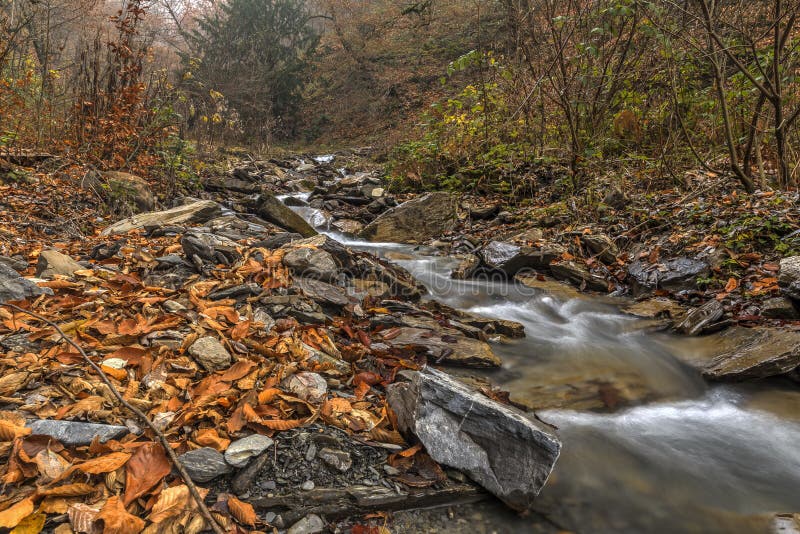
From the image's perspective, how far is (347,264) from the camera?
4012 mm

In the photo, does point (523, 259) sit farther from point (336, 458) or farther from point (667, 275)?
point (336, 458)

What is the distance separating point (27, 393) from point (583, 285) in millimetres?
4696

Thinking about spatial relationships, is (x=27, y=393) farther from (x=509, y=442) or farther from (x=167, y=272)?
(x=509, y=442)

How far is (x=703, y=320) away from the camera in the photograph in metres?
3.48

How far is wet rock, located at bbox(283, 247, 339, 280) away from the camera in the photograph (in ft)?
11.4

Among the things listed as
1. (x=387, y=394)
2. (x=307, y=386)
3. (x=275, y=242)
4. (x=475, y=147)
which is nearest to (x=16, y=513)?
(x=307, y=386)

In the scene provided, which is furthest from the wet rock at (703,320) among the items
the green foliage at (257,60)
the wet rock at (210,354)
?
the green foliage at (257,60)

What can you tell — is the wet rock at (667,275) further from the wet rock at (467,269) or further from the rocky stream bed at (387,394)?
the wet rock at (467,269)

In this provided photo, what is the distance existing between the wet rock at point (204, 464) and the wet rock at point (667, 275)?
429 cm

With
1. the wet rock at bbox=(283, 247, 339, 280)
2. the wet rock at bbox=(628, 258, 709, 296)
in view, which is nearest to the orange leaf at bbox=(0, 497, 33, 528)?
the wet rock at bbox=(283, 247, 339, 280)

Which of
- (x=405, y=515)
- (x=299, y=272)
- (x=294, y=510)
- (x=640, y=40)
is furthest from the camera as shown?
(x=640, y=40)

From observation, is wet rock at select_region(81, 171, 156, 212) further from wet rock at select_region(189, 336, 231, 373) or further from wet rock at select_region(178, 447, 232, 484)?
wet rock at select_region(178, 447, 232, 484)

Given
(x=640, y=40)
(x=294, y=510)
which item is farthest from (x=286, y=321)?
(x=640, y=40)

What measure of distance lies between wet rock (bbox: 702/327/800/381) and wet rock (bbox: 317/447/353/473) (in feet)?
8.67
